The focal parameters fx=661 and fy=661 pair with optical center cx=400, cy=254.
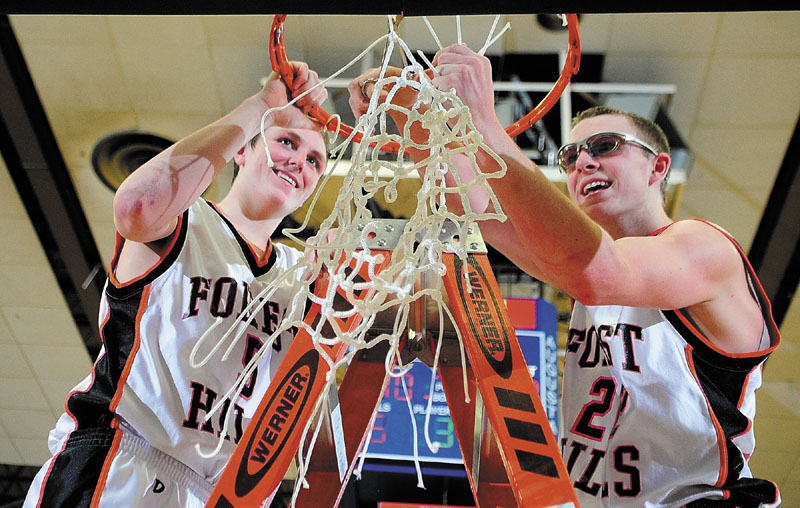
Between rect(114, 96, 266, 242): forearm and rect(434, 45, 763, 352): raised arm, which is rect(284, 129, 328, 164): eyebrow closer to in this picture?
rect(114, 96, 266, 242): forearm

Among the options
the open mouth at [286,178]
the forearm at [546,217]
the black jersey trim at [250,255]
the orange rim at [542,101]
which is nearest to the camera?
the forearm at [546,217]

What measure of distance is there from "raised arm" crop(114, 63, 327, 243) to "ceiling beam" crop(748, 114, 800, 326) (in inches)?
80.5

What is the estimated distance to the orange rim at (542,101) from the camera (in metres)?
1.55

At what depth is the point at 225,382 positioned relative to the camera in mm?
1699

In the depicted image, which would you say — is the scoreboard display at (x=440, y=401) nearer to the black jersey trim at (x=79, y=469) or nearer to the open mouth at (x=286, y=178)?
the open mouth at (x=286, y=178)

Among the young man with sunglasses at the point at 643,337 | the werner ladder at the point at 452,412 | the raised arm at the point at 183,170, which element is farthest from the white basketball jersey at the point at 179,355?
the young man with sunglasses at the point at 643,337

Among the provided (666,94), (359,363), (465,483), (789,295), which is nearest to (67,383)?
(465,483)

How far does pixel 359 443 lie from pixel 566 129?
5.02 feet

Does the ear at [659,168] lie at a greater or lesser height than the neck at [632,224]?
greater

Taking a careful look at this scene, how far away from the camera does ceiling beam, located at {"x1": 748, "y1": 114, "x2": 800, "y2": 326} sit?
2713 millimetres

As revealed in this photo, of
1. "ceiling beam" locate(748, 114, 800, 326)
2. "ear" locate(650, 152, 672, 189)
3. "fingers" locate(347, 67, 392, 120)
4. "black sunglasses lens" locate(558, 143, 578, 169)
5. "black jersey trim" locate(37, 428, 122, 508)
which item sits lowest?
"ceiling beam" locate(748, 114, 800, 326)

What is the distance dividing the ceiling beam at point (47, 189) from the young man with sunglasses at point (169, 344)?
4.61 ft

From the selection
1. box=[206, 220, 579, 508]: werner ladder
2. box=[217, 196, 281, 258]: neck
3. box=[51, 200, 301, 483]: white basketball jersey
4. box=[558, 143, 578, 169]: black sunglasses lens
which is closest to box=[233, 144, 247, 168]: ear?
box=[217, 196, 281, 258]: neck

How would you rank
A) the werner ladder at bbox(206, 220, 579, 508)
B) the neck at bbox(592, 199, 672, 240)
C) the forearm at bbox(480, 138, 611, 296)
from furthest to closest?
the neck at bbox(592, 199, 672, 240)
the forearm at bbox(480, 138, 611, 296)
the werner ladder at bbox(206, 220, 579, 508)
